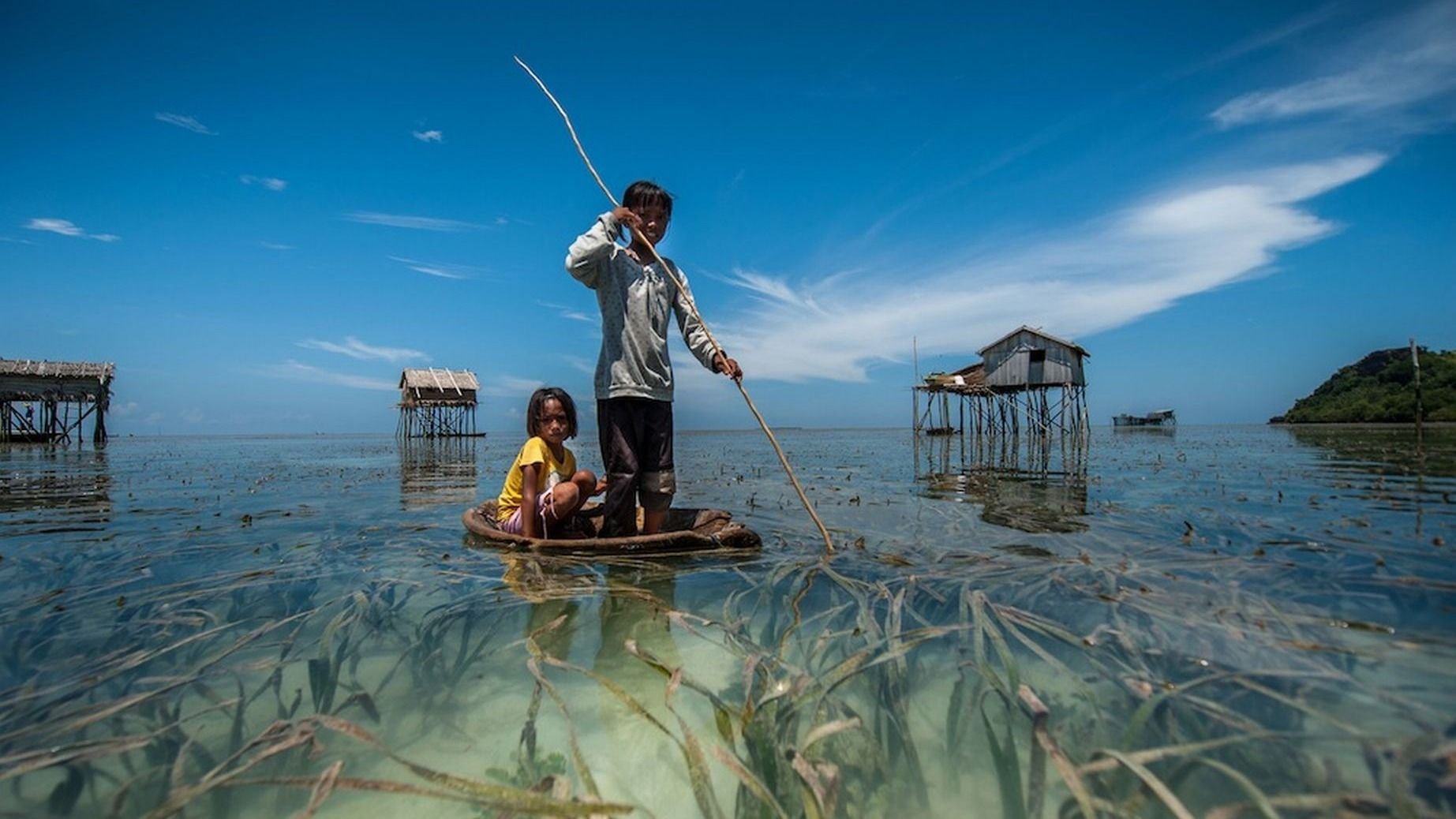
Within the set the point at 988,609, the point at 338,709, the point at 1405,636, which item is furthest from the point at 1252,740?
the point at 338,709

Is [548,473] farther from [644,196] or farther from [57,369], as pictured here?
[57,369]

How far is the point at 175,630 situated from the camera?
2.63 m

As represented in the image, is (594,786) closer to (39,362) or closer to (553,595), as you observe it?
(553,595)

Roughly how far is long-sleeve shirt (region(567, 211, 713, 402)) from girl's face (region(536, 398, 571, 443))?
40cm

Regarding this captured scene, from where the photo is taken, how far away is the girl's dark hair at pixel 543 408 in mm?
4574

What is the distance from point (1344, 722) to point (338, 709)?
9.75ft

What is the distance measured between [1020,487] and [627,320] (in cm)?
768

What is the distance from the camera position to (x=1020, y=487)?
9375mm

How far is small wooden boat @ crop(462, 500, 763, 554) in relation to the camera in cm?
414

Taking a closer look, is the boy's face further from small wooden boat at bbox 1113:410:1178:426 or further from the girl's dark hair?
small wooden boat at bbox 1113:410:1178:426

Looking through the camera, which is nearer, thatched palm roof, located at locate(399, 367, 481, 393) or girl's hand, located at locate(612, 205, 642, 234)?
girl's hand, located at locate(612, 205, 642, 234)

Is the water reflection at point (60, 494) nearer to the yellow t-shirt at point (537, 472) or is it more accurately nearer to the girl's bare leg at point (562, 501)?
the yellow t-shirt at point (537, 472)

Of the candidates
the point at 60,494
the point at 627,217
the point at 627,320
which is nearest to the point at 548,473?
the point at 627,320

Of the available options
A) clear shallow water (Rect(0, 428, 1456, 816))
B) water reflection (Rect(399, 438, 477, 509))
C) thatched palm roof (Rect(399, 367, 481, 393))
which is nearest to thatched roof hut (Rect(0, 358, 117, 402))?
thatched palm roof (Rect(399, 367, 481, 393))
